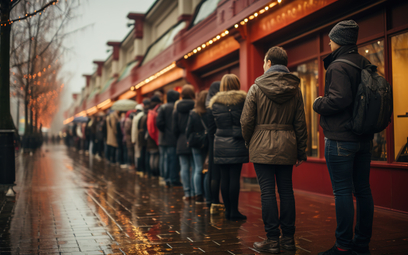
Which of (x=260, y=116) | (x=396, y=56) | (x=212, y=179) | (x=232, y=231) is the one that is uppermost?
(x=396, y=56)

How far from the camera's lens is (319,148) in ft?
25.5

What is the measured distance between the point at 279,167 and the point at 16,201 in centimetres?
488

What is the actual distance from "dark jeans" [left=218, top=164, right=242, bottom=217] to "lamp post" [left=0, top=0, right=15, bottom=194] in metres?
4.10

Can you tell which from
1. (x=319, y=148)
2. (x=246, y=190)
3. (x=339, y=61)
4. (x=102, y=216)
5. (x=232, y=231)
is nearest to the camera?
(x=339, y=61)

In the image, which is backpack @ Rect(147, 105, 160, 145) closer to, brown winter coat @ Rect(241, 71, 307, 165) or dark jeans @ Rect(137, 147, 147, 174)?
dark jeans @ Rect(137, 147, 147, 174)

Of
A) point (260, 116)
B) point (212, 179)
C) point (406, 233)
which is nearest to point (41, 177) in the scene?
point (212, 179)

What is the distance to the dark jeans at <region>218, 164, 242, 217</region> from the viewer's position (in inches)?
208

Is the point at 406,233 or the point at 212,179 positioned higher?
the point at 212,179

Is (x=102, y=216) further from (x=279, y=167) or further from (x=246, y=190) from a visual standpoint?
(x=246, y=190)

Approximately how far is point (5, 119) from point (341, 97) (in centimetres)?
630

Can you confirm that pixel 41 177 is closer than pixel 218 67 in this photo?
Yes

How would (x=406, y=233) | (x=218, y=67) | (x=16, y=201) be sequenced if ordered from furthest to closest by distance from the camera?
(x=218, y=67)
(x=16, y=201)
(x=406, y=233)

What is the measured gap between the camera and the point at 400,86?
235 inches

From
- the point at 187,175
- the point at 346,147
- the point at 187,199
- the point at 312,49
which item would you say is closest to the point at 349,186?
the point at 346,147
